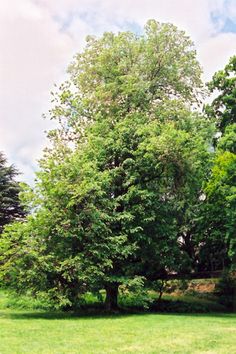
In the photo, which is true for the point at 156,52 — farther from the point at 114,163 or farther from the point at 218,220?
the point at 218,220

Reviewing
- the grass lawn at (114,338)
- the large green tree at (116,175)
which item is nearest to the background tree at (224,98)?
the large green tree at (116,175)

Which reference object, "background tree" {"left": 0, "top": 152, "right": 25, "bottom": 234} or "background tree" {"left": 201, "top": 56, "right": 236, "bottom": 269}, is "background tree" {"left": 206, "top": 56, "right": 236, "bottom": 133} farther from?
"background tree" {"left": 0, "top": 152, "right": 25, "bottom": 234}

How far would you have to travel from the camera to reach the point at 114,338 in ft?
29.2

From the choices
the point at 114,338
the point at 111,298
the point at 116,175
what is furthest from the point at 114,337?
the point at 116,175

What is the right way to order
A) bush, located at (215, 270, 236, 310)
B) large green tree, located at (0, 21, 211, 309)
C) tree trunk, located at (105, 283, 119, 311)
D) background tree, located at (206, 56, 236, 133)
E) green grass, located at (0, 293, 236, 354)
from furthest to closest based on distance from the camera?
1. background tree, located at (206, 56, 236, 133)
2. bush, located at (215, 270, 236, 310)
3. tree trunk, located at (105, 283, 119, 311)
4. large green tree, located at (0, 21, 211, 309)
5. green grass, located at (0, 293, 236, 354)

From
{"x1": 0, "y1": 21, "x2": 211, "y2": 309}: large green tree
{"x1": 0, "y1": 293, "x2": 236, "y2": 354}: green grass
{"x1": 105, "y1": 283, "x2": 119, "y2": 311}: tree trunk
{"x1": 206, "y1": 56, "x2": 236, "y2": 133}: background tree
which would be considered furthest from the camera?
{"x1": 206, "y1": 56, "x2": 236, "y2": 133}: background tree

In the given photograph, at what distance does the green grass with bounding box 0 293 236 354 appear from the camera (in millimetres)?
7523

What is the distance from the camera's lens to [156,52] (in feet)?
66.8

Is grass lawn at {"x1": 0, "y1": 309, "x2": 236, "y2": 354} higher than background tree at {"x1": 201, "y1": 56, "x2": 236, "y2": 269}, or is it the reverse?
background tree at {"x1": 201, "y1": 56, "x2": 236, "y2": 269}

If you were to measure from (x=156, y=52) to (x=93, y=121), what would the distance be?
16.0ft

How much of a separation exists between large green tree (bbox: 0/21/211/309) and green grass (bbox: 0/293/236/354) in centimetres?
292

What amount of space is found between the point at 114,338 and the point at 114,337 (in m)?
0.16

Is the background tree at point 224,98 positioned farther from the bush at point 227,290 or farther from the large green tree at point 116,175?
the bush at point 227,290

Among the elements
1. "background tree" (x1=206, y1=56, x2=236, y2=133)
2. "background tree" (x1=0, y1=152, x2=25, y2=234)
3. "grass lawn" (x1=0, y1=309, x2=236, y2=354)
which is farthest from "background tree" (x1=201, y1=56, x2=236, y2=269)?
"background tree" (x1=0, y1=152, x2=25, y2=234)
